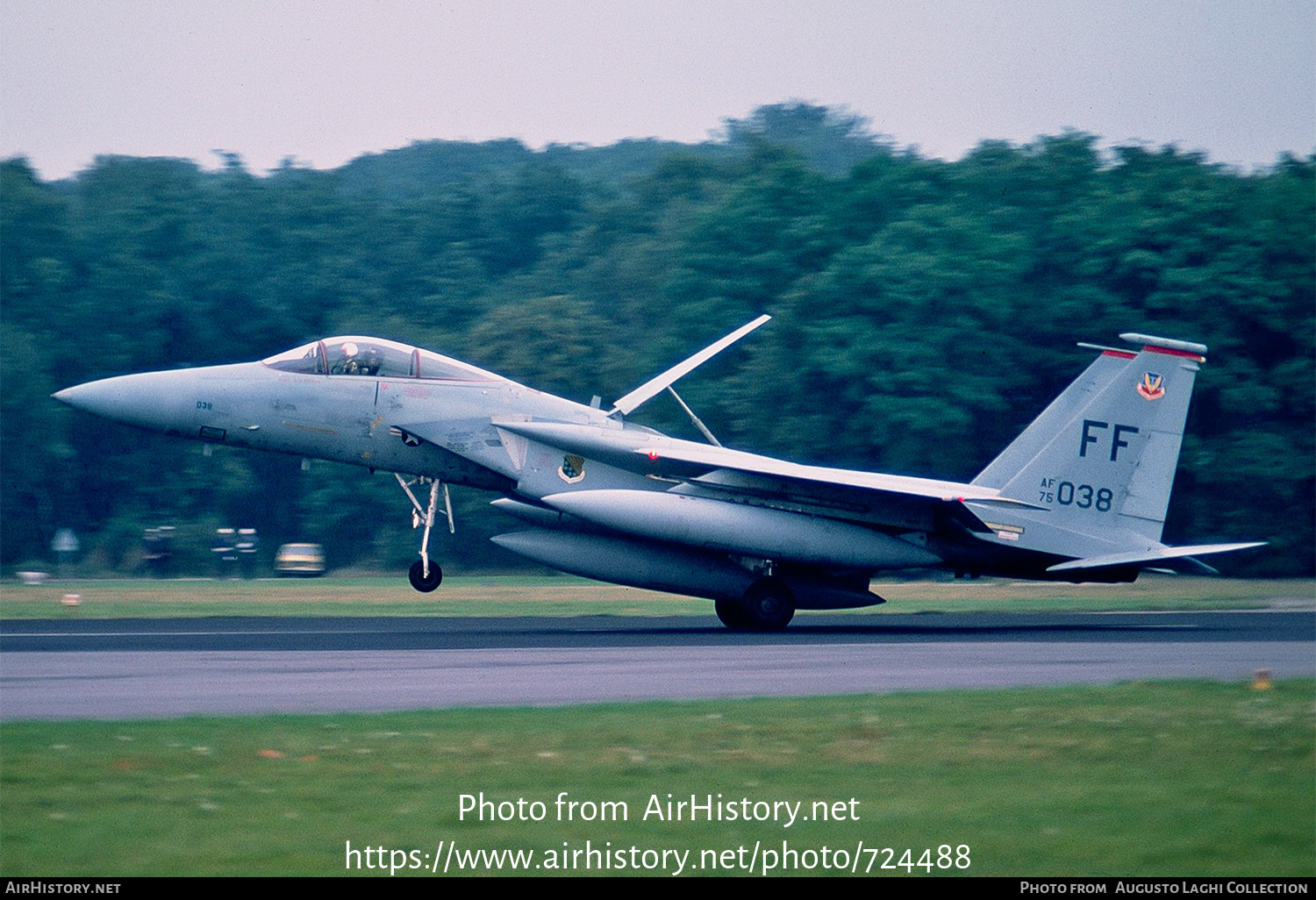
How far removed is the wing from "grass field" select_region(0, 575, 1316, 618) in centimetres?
368

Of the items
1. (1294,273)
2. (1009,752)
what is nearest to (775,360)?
(1294,273)

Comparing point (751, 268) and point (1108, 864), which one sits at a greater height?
point (751, 268)

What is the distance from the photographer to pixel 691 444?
1970 centimetres

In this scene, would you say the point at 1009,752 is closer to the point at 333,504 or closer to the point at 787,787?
the point at 787,787

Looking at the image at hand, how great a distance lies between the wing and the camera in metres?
18.6

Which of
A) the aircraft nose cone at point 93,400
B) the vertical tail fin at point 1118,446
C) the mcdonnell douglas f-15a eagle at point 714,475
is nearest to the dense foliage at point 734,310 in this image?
the vertical tail fin at point 1118,446

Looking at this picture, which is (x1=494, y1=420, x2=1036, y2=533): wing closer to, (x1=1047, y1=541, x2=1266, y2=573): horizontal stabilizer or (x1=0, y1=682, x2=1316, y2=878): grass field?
(x1=1047, y1=541, x2=1266, y2=573): horizontal stabilizer

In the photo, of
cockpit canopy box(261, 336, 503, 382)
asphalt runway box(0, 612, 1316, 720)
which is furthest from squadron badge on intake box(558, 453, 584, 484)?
asphalt runway box(0, 612, 1316, 720)

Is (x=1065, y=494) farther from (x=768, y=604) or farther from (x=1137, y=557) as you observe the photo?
(x=768, y=604)

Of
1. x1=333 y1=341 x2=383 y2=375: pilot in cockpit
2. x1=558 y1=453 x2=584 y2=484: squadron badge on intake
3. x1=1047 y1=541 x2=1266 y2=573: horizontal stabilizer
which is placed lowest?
x1=1047 y1=541 x2=1266 y2=573: horizontal stabilizer

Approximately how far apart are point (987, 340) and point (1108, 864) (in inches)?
1227

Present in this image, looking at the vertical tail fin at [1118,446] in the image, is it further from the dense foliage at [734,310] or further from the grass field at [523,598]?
the dense foliage at [734,310]

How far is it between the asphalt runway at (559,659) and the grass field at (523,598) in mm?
1944

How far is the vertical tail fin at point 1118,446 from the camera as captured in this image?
1917cm
